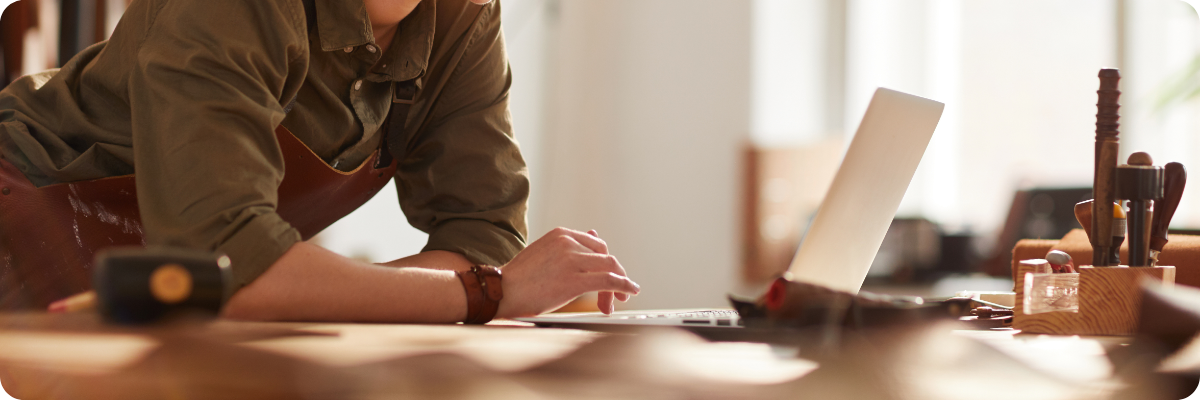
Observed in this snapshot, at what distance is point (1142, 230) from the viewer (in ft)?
2.55

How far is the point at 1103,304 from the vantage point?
75 cm

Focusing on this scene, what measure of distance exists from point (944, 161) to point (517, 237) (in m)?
3.36

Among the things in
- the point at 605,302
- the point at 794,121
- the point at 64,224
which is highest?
the point at 794,121

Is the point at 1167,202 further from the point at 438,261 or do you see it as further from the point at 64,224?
the point at 64,224

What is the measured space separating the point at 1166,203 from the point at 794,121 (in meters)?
3.74

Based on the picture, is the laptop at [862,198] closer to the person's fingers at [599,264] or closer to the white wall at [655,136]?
the person's fingers at [599,264]

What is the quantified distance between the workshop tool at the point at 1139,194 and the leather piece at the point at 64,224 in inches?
36.3

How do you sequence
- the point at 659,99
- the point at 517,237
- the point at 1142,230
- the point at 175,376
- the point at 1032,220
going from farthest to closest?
the point at 659,99
the point at 1032,220
the point at 517,237
the point at 1142,230
the point at 175,376

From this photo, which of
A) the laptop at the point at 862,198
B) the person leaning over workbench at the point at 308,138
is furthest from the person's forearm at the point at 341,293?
the laptop at the point at 862,198

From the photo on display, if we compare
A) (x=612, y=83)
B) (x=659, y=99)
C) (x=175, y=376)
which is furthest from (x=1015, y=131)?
(x=175, y=376)

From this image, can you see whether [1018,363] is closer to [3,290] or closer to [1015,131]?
[3,290]

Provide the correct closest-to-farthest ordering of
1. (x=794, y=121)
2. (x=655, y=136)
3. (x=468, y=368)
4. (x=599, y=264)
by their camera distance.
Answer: (x=468, y=368) → (x=599, y=264) → (x=794, y=121) → (x=655, y=136)

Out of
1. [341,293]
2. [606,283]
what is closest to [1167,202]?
[606,283]

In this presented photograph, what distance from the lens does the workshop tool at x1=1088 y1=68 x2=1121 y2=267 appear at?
2.59 feet
